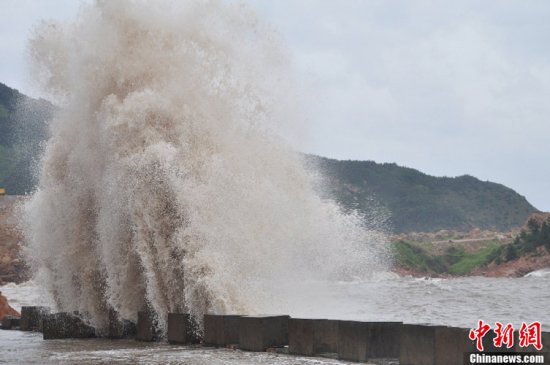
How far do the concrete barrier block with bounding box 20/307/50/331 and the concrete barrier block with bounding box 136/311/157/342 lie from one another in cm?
487

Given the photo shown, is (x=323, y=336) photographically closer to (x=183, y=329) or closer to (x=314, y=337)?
(x=314, y=337)

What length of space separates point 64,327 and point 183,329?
3674mm

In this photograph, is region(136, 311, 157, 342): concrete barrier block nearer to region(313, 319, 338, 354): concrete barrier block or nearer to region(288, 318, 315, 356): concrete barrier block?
region(288, 318, 315, 356): concrete barrier block

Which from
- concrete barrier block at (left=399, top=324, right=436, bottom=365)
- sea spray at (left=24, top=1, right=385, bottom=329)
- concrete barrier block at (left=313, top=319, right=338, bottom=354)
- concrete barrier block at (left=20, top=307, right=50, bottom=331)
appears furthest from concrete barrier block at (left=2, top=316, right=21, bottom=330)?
concrete barrier block at (left=399, top=324, right=436, bottom=365)

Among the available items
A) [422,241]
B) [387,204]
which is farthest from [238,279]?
Result: [387,204]

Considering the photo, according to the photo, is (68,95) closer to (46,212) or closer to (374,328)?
(46,212)

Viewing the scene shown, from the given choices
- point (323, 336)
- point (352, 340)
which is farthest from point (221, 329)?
point (352, 340)

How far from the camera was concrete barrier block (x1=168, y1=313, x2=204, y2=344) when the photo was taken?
14445mm

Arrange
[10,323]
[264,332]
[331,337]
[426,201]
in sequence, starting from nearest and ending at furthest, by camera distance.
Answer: [331,337], [264,332], [10,323], [426,201]

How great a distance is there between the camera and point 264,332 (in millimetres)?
12680

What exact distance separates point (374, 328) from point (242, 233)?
5.99 metres

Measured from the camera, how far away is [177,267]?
15.9 m

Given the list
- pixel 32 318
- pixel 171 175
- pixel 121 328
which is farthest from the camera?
pixel 32 318

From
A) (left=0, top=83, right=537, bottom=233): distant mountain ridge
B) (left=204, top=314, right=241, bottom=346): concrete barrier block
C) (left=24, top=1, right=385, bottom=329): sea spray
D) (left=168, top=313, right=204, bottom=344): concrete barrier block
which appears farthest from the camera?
(left=0, top=83, right=537, bottom=233): distant mountain ridge
